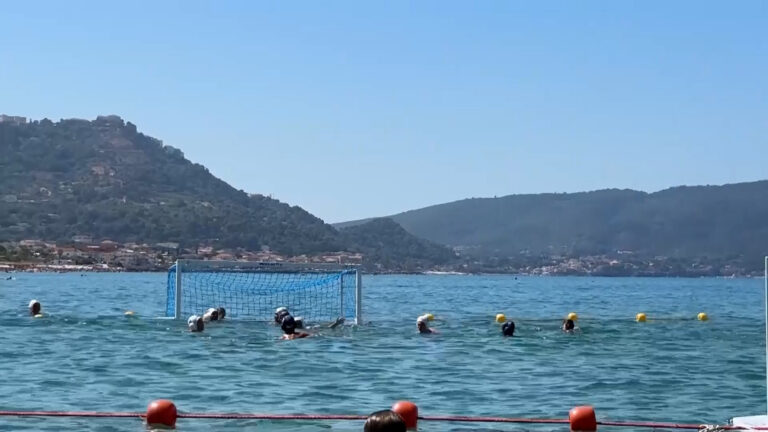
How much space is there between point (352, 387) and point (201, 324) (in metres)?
11.1

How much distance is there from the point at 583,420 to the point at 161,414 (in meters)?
5.30

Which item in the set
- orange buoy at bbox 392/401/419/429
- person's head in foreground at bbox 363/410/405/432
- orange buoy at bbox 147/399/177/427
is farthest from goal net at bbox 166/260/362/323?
person's head in foreground at bbox 363/410/405/432

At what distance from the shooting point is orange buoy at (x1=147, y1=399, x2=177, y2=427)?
15.5 metres

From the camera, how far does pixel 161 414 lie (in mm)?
15492

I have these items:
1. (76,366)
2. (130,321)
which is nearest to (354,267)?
(130,321)

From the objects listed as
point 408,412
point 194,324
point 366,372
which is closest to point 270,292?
point 194,324

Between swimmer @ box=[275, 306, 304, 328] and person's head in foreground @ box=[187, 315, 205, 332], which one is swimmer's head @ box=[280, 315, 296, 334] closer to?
swimmer @ box=[275, 306, 304, 328]

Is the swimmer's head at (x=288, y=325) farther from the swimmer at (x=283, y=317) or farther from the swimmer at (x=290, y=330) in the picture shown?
the swimmer at (x=283, y=317)

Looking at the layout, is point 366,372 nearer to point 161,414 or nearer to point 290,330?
point 290,330

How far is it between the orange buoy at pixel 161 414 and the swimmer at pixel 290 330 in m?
13.9

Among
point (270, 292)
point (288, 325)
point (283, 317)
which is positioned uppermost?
point (270, 292)

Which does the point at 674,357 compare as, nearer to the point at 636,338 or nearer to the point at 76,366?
the point at 636,338

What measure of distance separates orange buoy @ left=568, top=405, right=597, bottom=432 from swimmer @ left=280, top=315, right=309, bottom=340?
1477 cm

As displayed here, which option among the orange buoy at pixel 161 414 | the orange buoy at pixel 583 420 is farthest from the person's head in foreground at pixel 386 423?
the orange buoy at pixel 161 414
